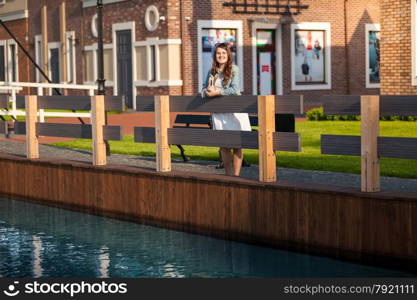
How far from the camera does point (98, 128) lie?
1389cm

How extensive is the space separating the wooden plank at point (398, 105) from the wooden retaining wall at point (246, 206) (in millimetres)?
757

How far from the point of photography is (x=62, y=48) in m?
45.4

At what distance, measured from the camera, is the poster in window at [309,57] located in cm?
4212

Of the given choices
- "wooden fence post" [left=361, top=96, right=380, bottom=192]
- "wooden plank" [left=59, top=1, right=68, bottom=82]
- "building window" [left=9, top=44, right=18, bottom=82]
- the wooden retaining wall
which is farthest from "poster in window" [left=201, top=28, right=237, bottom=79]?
"wooden fence post" [left=361, top=96, right=380, bottom=192]

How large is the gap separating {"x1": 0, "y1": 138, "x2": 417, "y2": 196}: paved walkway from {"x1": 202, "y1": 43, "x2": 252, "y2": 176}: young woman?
286 mm

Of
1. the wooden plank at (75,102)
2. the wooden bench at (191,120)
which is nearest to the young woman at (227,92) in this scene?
the wooden plank at (75,102)

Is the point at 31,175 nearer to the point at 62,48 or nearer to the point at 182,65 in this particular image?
the point at 182,65

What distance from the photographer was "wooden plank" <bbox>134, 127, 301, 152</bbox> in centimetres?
1107

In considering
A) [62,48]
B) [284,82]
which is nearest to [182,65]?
[284,82]

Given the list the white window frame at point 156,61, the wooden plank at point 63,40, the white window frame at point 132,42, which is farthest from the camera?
the wooden plank at point 63,40

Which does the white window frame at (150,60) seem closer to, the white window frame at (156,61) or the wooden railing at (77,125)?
the white window frame at (156,61)

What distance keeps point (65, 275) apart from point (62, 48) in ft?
119

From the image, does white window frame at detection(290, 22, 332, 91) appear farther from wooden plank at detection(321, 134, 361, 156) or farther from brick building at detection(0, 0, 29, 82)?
wooden plank at detection(321, 134, 361, 156)


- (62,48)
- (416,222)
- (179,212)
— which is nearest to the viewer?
(416,222)
